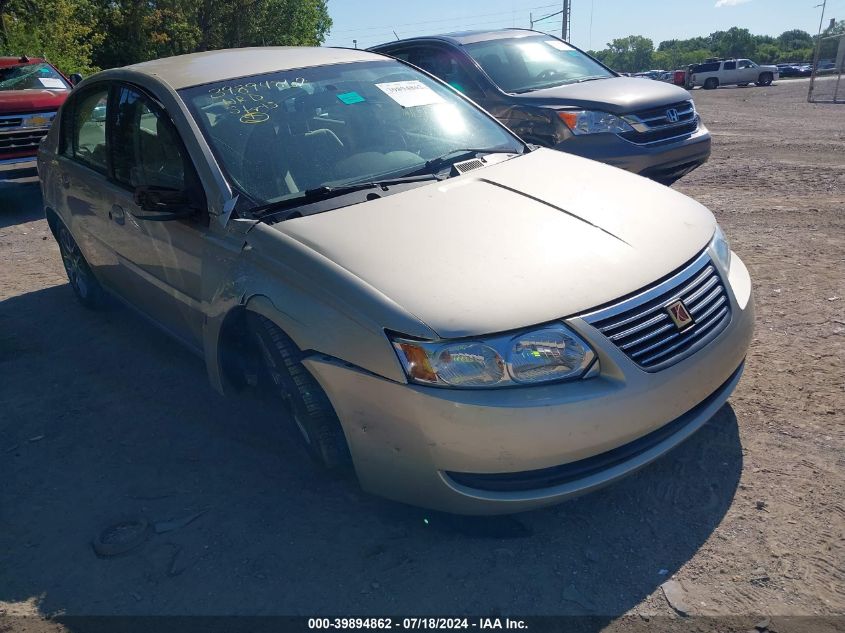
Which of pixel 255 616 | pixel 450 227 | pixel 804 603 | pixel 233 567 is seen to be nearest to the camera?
pixel 804 603

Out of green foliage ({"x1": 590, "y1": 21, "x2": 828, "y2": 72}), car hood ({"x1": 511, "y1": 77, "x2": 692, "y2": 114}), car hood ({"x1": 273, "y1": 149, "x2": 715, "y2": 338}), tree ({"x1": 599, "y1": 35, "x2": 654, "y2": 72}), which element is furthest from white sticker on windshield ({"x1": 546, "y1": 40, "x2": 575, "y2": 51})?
tree ({"x1": 599, "y1": 35, "x2": 654, "y2": 72})

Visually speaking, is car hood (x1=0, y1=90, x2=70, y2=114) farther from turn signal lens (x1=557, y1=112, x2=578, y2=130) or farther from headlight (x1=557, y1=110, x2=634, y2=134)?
headlight (x1=557, y1=110, x2=634, y2=134)

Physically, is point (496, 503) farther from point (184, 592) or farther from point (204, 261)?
point (204, 261)

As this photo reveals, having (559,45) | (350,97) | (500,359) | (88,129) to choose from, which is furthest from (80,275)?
(559,45)

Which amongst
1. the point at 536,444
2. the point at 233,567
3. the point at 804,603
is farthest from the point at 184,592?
the point at 804,603

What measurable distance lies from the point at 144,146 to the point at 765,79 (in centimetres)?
4459

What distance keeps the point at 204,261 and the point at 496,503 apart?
1.73 m

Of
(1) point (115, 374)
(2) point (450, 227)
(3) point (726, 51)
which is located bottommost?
(3) point (726, 51)

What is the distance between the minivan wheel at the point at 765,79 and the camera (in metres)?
40.8

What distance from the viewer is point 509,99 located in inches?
262

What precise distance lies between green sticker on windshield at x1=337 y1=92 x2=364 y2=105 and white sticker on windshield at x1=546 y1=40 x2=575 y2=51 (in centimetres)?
453

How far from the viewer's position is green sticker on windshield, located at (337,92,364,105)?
3.81 metres

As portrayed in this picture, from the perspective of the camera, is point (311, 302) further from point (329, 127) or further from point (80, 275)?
point (80, 275)

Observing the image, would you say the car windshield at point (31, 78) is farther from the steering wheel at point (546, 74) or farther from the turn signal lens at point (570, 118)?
the turn signal lens at point (570, 118)
